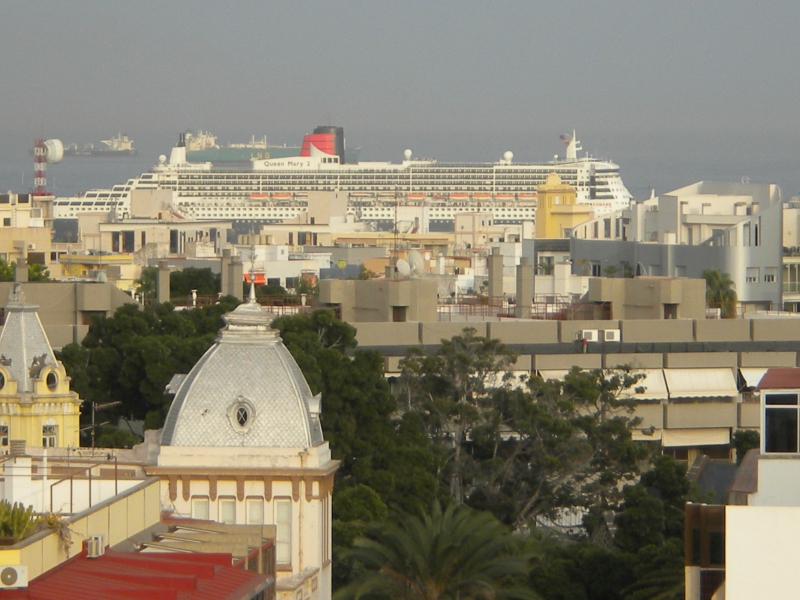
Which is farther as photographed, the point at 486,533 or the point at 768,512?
Result: the point at 486,533

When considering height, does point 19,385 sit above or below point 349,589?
above

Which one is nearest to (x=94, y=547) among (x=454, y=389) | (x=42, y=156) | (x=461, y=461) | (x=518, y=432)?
Result: (x=461, y=461)

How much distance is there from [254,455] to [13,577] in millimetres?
9187

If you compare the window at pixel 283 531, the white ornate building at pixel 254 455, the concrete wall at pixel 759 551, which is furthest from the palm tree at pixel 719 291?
the concrete wall at pixel 759 551

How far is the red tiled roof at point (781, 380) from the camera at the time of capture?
20.6 m

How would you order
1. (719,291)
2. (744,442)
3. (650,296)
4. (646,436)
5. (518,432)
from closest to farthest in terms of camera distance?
(744,442)
(518,432)
(646,436)
(650,296)
(719,291)

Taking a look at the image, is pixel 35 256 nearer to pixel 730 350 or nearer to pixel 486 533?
pixel 730 350

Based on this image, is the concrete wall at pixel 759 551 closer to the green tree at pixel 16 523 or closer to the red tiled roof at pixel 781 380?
the red tiled roof at pixel 781 380

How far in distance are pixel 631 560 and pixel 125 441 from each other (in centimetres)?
1070

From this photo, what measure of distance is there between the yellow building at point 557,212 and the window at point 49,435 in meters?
105

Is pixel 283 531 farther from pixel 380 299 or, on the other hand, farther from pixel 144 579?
pixel 380 299

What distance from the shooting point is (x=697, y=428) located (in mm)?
48781

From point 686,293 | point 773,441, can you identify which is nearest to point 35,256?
point 686,293

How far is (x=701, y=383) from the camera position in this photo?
4959 cm
